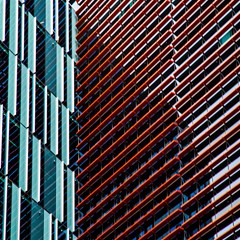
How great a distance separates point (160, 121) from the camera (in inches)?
2223

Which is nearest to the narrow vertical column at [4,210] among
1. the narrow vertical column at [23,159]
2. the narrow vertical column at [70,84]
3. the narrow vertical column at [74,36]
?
the narrow vertical column at [23,159]

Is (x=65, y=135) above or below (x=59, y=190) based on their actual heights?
above

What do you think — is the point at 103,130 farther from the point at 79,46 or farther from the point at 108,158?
the point at 79,46

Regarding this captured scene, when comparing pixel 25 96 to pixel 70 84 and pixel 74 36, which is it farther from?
→ pixel 74 36

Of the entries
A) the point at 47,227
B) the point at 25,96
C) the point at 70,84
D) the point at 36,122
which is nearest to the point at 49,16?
the point at 70,84

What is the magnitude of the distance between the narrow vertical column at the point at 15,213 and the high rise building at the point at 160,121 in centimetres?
481

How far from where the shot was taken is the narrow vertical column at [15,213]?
53719mm

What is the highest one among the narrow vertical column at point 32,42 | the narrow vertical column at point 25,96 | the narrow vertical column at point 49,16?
the narrow vertical column at point 49,16

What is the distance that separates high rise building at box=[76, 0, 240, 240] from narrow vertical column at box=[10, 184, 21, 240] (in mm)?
4814

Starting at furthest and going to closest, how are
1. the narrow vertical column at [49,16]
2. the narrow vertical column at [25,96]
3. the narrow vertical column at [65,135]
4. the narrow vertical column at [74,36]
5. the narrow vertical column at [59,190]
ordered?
the narrow vertical column at [74,36], the narrow vertical column at [49,16], the narrow vertical column at [65,135], the narrow vertical column at [59,190], the narrow vertical column at [25,96]

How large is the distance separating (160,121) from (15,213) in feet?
27.0

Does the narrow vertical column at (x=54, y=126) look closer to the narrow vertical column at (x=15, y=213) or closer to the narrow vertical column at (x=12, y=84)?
the narrow vertical column at (x=12, y=84)

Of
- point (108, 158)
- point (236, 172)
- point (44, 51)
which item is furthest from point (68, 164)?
point (236, 172)

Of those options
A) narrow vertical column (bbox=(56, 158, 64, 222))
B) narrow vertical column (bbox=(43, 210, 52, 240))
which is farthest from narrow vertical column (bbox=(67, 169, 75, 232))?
narrow vertical column (bbox=(43, 210, 52, 240))
